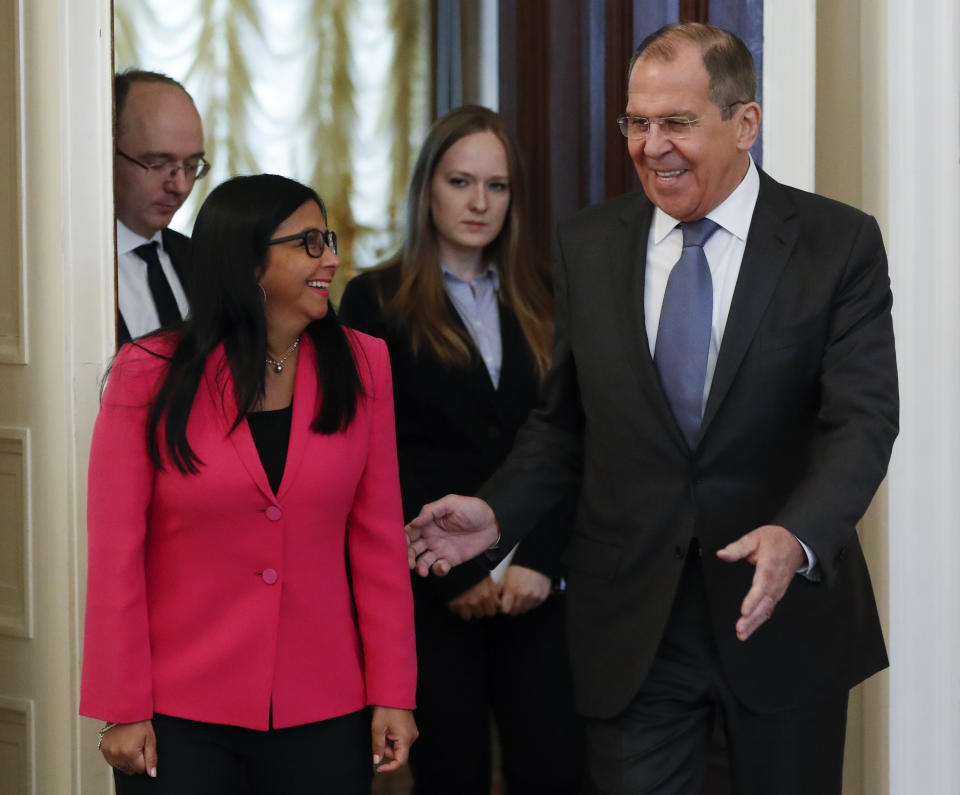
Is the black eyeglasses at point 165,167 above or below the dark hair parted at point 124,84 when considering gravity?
below

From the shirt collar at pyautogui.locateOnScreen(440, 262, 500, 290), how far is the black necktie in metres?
0.61

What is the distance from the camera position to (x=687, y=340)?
200 centimetres

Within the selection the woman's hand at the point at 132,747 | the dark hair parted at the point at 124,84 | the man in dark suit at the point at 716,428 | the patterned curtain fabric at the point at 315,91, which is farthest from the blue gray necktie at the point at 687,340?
the patterned curtain fabric at the point at 315,91

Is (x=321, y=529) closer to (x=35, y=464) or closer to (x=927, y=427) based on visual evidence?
(x=35, y=464)

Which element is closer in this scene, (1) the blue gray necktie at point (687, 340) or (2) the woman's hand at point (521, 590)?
(1) the blue gray necktie at point (687, 340)

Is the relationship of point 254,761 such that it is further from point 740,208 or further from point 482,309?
point 482,309

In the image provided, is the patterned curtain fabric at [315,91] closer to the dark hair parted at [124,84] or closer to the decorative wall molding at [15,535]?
the dark hair parted at [124,84]

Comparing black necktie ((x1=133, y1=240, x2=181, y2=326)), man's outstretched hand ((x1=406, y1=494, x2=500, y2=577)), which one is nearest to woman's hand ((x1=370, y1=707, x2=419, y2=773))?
man's outstretched hand ((x1=406, y1=494, x2=500, y2=577))

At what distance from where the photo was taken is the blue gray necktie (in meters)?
2.00

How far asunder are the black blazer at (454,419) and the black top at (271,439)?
725mm

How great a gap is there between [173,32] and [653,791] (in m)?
2.97

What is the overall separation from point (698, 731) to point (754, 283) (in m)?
0.72

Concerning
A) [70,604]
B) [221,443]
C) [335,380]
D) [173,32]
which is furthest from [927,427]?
[173,32]

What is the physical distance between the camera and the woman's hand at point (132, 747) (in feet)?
6.21
